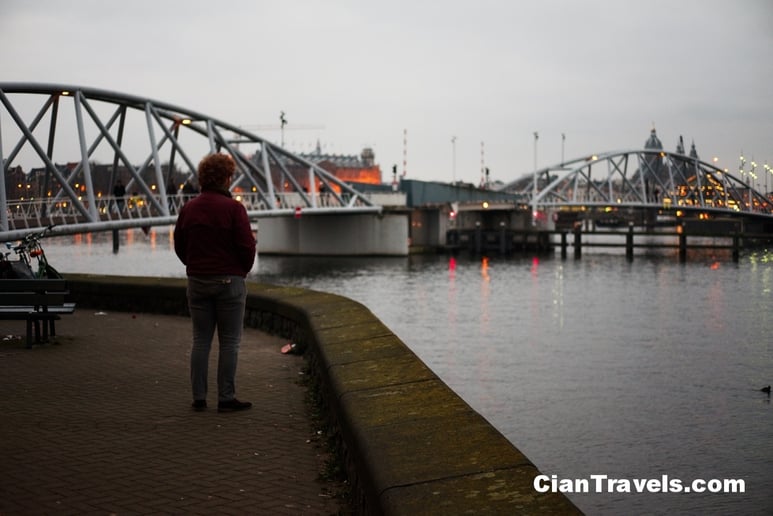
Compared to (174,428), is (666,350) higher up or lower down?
lower down

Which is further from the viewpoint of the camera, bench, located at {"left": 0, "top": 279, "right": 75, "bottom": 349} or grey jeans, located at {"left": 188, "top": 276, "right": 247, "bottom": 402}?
bench, located at {"left": 0, "top": 279, "right": 75, "bottom": 349}

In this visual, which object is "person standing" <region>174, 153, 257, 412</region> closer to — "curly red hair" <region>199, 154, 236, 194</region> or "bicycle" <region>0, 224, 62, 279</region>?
"curly red hair" <region>199, 154, 236, 194</region>

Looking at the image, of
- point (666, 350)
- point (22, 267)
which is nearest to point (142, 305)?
point (22, 267)

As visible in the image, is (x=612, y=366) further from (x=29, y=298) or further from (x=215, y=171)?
(x=215, y=171)

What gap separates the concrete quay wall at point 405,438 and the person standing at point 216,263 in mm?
900

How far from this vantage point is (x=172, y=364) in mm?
11258

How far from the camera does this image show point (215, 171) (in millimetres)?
8227

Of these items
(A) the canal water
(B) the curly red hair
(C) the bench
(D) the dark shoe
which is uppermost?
(B) the curly red hair

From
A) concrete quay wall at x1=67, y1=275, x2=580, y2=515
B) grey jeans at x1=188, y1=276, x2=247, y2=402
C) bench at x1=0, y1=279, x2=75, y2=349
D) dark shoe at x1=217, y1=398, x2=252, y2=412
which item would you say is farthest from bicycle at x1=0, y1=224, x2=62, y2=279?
dark shoe at x1=217, y1=398, x2=252, y2=412

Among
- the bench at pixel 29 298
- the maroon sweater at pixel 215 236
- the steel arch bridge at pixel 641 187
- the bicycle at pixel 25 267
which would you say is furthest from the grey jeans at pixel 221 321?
the steel arch bridge at pixel 641 187

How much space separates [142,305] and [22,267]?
3636 millimetres

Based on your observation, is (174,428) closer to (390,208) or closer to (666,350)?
(666,350)

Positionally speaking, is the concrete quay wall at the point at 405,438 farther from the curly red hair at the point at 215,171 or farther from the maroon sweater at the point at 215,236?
the curly red hair at the point at 215,171

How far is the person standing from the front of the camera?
813 cm
